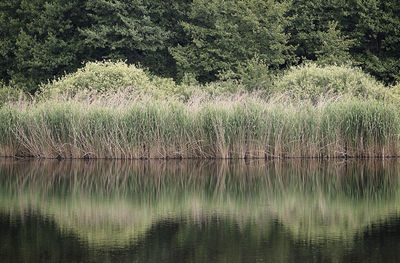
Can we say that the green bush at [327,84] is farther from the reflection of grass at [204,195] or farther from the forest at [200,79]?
the reflection of grass at [204,195]

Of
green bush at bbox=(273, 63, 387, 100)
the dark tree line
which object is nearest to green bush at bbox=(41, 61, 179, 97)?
green bush at bbox=(273, 63, 387, 100)

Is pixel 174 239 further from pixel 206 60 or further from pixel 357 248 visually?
pixel 206 60

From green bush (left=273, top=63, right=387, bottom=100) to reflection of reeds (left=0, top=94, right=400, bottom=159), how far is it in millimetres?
2878

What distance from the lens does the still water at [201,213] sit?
6.82 metres

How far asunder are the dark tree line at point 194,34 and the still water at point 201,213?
58.2ft

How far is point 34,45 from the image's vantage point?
110 ft

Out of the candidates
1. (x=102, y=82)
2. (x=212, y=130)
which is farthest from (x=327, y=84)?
(x=102, y=82)

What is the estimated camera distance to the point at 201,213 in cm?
904

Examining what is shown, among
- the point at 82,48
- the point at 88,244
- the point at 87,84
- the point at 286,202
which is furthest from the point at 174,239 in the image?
the point at 82,48

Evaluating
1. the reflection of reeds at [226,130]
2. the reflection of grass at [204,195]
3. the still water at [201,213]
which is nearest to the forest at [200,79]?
the reflection of reeds at [226,130]

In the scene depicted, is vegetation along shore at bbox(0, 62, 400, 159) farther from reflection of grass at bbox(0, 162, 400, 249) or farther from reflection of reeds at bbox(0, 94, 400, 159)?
reflection of grass at bbox(0, 162, 400, 249)

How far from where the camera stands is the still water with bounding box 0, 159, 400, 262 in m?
6.82

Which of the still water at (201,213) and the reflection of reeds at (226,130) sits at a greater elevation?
the reflection of reeds at (226,130)

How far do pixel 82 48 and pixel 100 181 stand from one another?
73.3 ft
